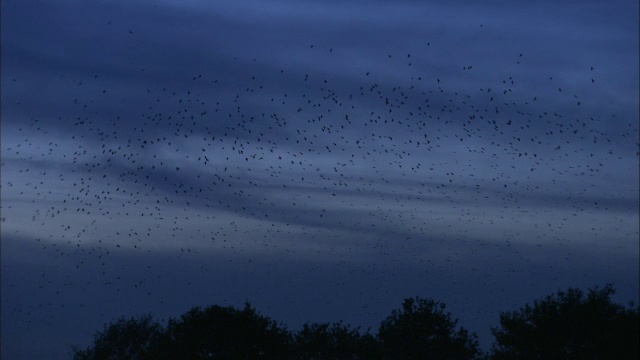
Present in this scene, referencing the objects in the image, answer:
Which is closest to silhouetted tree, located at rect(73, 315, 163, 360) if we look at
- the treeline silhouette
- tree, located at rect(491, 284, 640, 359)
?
the treeline silhouette

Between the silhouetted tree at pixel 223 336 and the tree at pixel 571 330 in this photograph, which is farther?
the silhouetted tree at pixel 223 336

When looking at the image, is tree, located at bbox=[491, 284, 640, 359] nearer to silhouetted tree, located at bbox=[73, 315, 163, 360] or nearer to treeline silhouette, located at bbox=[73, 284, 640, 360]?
treeline silhouette, located at bbox=[73, 284, 640, 360]

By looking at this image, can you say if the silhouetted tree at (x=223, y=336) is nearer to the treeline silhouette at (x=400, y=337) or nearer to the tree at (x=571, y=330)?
the treeline silhouette at (x=400, y=337)

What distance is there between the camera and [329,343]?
86312mm

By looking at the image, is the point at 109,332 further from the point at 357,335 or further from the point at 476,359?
the point at 476,359

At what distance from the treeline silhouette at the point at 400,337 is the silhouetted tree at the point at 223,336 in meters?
0.09

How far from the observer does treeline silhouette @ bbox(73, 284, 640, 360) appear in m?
63.2

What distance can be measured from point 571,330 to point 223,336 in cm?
3184

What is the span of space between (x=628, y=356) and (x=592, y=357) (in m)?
2.82

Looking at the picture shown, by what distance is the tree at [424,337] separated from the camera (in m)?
75.2

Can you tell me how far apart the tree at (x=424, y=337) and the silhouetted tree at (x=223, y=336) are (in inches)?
429

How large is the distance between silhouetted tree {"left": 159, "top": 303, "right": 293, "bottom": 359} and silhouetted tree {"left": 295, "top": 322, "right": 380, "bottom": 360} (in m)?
3.29

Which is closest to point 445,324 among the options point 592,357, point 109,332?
point 592,357

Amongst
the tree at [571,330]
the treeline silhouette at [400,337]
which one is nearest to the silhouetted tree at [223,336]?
the treeline silhouette at [400,337]
